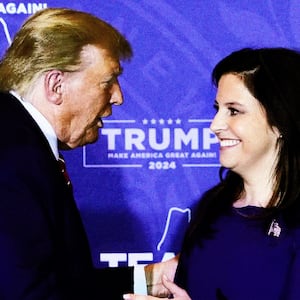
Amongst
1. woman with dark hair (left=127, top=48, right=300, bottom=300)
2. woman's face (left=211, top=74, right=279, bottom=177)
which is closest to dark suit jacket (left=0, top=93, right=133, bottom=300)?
woman with dark hair (left=127, top=48, right=300, bottom=300)

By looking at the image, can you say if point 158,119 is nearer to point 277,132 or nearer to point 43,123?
point 277,132

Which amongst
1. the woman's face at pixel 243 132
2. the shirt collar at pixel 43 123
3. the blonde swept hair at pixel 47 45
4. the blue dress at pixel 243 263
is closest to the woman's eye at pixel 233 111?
the woman's face at pixel 243 132

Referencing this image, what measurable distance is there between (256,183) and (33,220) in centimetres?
65

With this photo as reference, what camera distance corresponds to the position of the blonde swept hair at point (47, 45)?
171cm

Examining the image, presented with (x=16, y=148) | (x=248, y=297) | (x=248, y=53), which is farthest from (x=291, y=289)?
(x=16, y=148)

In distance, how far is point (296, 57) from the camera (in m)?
1.97

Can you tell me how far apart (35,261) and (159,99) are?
1.03 meters

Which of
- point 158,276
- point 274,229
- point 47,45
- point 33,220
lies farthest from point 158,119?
point 33,220

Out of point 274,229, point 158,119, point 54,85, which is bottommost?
point 274,229

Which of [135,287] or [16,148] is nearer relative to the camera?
[16,148]

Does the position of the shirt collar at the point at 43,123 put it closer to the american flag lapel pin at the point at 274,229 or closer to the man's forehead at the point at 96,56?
the man's forehead at the point at 96,56

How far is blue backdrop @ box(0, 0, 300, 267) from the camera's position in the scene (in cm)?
240

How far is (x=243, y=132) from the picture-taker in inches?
75.5

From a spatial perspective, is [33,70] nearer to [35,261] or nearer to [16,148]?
[16,148]
